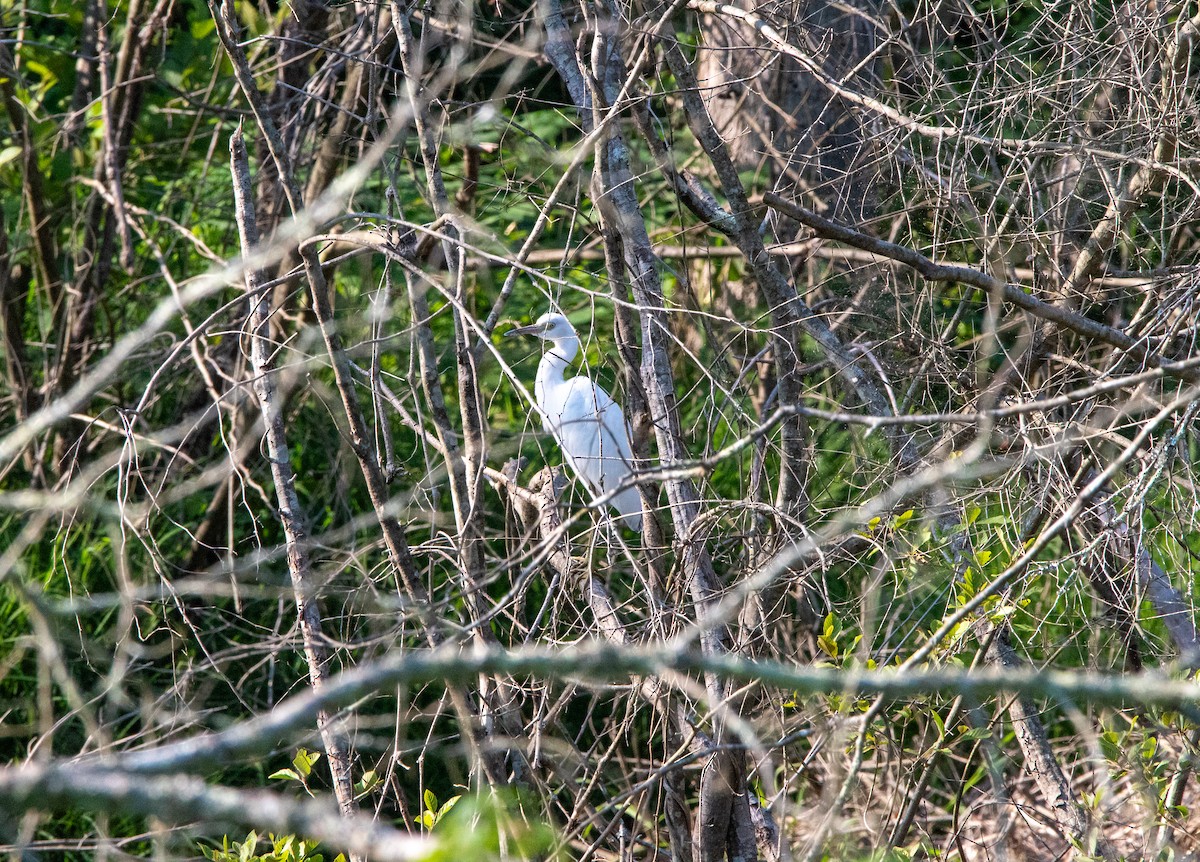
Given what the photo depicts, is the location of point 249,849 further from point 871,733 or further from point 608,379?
point 608,379

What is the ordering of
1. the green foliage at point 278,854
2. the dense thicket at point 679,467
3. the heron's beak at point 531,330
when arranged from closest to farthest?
the dense thicket at point 679,467 < the green foliage at point 278,854 < the heron's beak at point 531,330

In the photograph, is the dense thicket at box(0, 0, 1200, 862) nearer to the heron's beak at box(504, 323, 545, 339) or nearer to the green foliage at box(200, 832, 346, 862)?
the green foliage at box(200, 832, 346, 862)

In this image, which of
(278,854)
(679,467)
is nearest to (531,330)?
(278,854)

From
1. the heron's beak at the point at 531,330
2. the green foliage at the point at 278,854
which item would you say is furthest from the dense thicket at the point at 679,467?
the heron's beak at the point at 531,330

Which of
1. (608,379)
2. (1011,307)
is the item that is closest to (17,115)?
(608,379)

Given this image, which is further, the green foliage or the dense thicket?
the green foliage

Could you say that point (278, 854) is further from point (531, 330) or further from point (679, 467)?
point (531, 330)

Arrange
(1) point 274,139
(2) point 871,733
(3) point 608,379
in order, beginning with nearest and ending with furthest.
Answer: (1) point 274,139 < (2) point 871,733 < (3) point 608,379

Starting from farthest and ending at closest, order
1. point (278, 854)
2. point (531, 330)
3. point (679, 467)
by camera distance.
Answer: point (531, 330)
point (278, 854)
point (679, 467)

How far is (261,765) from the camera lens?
12.8 ft

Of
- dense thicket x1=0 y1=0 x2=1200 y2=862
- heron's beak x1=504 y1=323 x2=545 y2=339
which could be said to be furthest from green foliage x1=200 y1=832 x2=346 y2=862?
heron's beak x1=504 y1=323 x2=545 y2=339

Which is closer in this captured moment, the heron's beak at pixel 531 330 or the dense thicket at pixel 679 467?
the dense thicket at pixel 679 467

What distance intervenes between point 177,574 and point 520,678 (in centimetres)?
237

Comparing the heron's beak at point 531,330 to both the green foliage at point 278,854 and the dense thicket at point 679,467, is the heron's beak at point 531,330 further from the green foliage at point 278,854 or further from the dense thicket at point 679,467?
the green foliage at point 278,854
